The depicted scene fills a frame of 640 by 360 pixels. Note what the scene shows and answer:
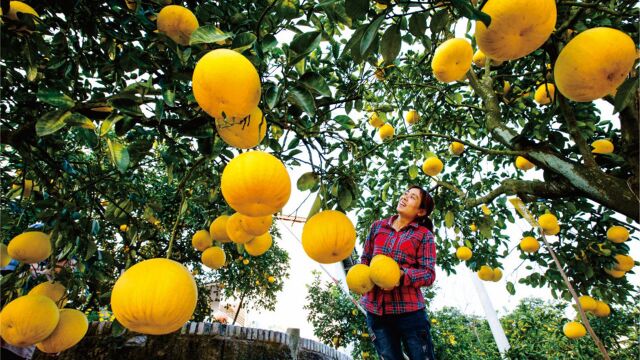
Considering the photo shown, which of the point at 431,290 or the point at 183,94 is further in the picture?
the point at 431,290

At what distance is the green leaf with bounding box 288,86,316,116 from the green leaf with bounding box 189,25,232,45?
23cm

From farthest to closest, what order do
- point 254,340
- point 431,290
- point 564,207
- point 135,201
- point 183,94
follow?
point 431,290 < point 254,340 < point 564,207 < point 135,201 < point 183,94

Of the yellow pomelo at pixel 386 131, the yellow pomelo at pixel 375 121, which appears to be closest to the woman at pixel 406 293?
the yellow pomelo at pixel 386 131

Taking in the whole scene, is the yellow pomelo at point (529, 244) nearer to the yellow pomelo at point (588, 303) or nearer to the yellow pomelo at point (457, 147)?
the yellow pomelo at point (588, 303)

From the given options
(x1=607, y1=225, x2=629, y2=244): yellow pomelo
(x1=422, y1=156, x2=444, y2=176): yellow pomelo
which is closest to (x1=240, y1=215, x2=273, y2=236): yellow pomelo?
(x1=422, y1=156, x2=444, y2=176): yellow pomelo

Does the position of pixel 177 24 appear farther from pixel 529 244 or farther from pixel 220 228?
pixel 529 244

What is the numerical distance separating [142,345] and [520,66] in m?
4.27

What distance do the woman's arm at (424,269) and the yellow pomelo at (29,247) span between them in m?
1.90

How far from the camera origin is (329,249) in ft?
3.57

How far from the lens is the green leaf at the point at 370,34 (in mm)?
820

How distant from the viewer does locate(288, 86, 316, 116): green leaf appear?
92 cm

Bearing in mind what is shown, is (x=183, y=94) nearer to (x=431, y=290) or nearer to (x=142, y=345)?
(x=142, y=345)

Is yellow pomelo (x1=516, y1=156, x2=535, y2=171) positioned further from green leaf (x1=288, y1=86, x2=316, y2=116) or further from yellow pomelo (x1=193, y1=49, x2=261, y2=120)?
yellow pomelo (x1=193, y1=49, x2=261, y2=120)

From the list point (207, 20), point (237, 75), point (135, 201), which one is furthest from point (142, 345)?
point (237, 75)
